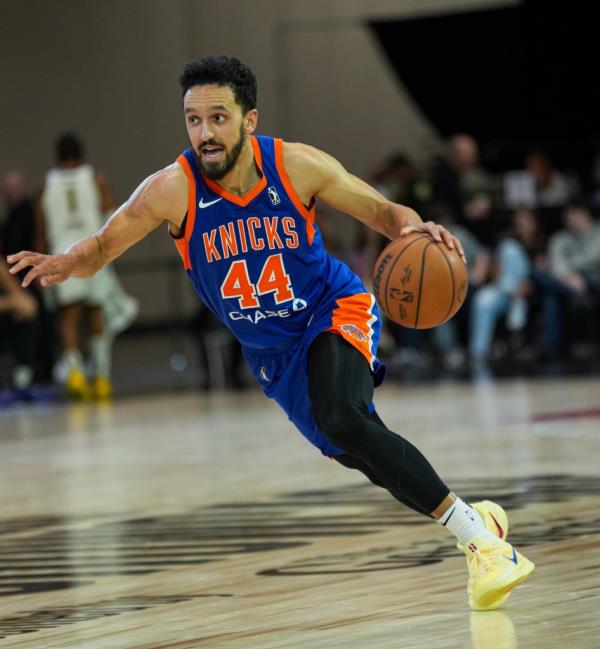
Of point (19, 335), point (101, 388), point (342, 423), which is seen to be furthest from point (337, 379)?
point (19, 335)

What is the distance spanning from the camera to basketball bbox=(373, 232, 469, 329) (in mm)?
4492

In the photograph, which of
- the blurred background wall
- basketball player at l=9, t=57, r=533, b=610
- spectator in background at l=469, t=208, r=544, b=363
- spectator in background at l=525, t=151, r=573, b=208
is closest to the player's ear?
basketball player at l=9, t=57, r=533, b=610

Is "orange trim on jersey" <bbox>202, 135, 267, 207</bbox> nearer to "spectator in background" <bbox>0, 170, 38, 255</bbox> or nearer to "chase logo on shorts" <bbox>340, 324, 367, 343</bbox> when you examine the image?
"chase logo on shorts" <bbox>340, 324, 367, 343</bbox>

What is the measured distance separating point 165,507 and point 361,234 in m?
8.19

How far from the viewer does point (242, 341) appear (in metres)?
4.69

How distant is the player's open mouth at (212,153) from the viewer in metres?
4.46

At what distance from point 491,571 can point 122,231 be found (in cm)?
154

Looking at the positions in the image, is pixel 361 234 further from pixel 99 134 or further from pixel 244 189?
pixel 244 189

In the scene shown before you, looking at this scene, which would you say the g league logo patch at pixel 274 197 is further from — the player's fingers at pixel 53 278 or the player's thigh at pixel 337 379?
the player's fingers at pixel 53 278

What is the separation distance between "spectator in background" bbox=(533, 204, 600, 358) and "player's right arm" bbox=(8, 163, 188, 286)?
9.13 metres

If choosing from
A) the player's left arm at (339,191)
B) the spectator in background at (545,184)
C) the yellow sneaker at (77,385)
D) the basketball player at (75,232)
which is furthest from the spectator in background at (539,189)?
the player's left arm at (339,191)

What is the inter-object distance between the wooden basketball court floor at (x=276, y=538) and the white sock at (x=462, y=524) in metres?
0.16

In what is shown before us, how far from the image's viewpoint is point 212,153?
14.7 ft

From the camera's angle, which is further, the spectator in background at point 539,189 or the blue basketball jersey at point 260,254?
the spectator in background at point 539,189
